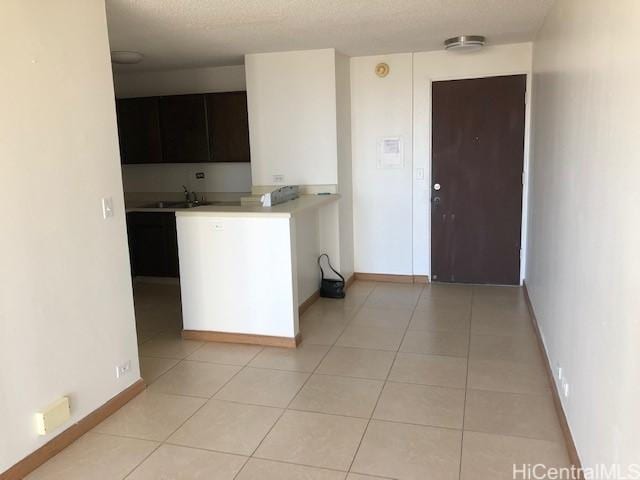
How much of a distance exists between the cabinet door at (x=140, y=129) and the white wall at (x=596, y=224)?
3.97 metres

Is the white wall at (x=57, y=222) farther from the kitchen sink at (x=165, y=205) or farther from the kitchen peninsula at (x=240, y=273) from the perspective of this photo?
the kitchen sink at (x=165, y=205)

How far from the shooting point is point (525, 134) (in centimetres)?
490

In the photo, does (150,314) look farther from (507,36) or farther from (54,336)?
(507,36)

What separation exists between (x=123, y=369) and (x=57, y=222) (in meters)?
0.98

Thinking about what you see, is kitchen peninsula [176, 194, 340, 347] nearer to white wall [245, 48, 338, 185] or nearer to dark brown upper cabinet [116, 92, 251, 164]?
white wall [245, 48, 338, 185]

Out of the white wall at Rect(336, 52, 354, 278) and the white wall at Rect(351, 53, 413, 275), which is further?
the white wall at Rect(351, 53, 413, 275)

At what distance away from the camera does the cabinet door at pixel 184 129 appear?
18.0 feet

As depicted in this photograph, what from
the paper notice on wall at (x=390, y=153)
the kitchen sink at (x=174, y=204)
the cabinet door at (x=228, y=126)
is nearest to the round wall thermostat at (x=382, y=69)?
the paper notice on wall at (x=390, y=153)

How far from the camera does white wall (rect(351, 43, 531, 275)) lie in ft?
16.2

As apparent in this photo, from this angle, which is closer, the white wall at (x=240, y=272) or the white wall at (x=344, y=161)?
the white wall at (x=240, y=272)

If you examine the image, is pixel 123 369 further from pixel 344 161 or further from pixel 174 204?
pixel 174 204

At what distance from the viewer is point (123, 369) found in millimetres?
3039

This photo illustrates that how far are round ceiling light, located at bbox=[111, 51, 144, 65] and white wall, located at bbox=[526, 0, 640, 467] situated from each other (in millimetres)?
3277
